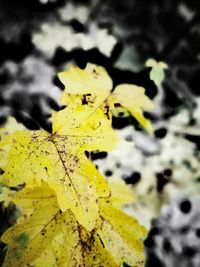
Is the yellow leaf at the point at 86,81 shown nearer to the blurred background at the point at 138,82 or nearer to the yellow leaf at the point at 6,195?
the blurred background at the point at 138,82

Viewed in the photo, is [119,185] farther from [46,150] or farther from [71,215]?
[46,150]

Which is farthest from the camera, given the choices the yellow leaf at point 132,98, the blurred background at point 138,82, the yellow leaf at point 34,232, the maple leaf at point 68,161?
the blurred background at point 138,82

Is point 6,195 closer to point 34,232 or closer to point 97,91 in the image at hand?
point 34,232

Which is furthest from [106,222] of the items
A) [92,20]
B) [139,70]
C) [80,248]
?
[92,20]

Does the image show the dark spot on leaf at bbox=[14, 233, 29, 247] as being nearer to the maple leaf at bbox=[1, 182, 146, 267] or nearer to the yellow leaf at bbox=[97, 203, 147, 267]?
the maple leaf at bbox=[1, 182, 146, 267]

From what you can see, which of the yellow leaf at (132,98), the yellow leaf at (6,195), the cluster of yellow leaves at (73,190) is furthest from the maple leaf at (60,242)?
the yellow leaf at (132,98)

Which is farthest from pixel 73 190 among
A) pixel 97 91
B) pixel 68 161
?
pixel 97 91

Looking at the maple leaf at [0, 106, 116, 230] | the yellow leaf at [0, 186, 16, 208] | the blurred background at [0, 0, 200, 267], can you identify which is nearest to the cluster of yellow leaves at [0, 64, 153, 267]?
the maple leaf at [0, 106, 116, 230]

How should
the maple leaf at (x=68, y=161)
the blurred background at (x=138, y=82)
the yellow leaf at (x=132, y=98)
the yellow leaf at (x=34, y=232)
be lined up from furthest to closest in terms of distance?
1. the blurred background at (x=138, y=82)
2. the yellow leaf at (x=132, y=98)
3. the yellow leaf at (x=34, y=232)
4. the maple leaf at (x=68, y=161)
